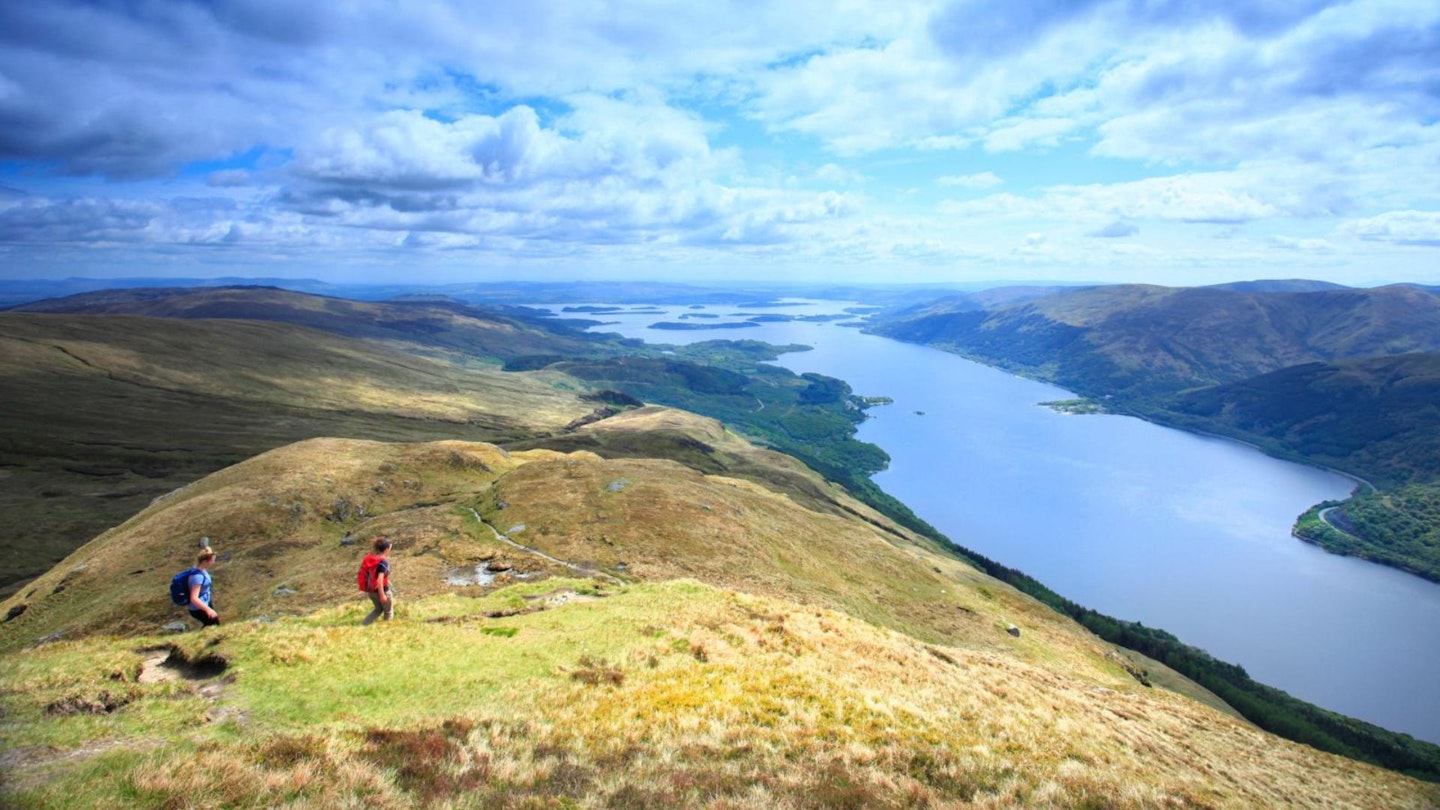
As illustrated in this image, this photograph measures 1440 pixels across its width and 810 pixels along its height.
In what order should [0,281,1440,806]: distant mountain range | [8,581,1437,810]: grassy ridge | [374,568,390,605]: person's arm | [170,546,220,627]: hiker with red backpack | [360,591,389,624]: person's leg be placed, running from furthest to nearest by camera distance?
1. [360,591,389,624]: person's leg
2. [374,568,390,605]: person's arm
3. [170,546,220,627]: hiker with red backpack
4. [0,281,1440,806]: distant mountain range
5. [8,581,1437,810]: grassy ridge

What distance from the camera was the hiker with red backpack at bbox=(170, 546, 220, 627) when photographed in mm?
22266

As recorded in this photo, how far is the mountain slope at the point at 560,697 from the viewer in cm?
1359

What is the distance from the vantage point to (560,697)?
765 inches

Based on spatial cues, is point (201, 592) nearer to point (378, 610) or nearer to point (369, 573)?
point (369, 573)

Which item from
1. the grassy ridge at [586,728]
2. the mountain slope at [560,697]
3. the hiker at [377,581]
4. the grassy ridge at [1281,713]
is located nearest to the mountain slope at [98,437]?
the mountain slope at [560,697]

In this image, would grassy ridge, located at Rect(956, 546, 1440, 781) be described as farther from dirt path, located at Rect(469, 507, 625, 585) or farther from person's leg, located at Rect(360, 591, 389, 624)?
person's leg, located at Rect(360, 591, 389, 624)

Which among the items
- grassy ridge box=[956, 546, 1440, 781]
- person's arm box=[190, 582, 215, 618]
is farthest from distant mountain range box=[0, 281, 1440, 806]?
grassy ridge box=[956, 546, 1440, 781]

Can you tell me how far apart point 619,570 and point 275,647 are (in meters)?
25.4

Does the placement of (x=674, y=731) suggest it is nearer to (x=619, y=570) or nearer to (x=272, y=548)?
(x=619, y=570)

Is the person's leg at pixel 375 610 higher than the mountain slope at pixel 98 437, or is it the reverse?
the person's leg at pixel 375 610

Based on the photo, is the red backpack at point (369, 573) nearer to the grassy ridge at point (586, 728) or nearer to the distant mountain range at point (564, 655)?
the grassy ridge at point (586, 728)

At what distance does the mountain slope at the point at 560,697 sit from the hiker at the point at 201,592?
1.43 m

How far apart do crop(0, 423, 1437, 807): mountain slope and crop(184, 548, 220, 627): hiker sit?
1425mm

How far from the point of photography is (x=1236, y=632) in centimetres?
13400
